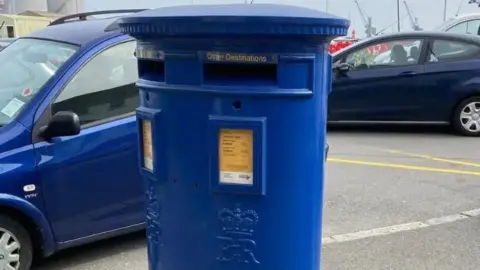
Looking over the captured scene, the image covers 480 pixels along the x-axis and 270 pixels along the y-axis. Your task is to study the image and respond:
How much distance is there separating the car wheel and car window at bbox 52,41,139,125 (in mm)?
739

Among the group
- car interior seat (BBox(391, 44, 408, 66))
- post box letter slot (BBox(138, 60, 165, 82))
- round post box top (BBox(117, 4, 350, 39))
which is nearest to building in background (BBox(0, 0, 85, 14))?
car interior seat (BBox(391, 44, 408, 66))

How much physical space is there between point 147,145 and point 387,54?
8016 millimetres

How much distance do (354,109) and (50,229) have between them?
6.68m

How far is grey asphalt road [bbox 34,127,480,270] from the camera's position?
441cm

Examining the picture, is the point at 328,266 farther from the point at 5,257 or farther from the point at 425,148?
the point at 425,148

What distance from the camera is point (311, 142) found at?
7.55ft

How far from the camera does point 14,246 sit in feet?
12.5

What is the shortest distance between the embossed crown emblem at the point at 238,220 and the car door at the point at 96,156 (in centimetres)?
190

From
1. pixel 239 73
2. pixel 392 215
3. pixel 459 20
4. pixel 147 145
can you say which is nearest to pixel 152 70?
pixel 147 145

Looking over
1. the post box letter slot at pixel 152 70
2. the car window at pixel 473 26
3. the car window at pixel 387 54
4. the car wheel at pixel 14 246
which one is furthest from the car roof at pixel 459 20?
the post box letter slot at pixel 152 70

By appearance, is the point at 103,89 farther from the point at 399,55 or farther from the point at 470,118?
the point at 470,118

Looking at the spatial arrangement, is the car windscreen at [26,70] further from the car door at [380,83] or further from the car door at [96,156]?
the car door at [380,83]

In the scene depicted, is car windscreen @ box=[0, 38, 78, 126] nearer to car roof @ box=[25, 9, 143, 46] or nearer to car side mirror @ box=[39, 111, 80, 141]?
car roof @ box=[25, 9, 143, 46]

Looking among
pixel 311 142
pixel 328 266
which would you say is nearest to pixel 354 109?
pixel 328 266
